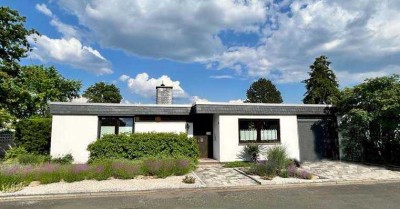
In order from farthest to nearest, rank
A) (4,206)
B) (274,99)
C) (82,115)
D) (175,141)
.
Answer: (274,99)
(82,115)
(175,141)
(4,206)

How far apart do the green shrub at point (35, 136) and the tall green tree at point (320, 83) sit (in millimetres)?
36144

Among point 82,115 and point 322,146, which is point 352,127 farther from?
point 82,115

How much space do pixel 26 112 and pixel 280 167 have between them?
24.9 meters

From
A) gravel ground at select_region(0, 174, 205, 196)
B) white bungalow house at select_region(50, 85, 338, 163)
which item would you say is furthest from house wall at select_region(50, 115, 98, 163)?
gravel ground at select_region(0, 174, 205, 196)

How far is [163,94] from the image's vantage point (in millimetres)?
17672

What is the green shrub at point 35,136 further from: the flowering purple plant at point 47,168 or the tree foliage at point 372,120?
the tree foliage at point 372,120

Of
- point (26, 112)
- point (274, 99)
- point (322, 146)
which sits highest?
point (274, 99)

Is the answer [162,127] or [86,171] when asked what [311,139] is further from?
[86,171]

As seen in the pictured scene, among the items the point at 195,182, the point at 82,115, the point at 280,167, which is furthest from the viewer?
the point at 82,115

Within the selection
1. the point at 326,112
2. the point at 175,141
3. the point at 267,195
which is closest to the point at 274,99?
the point at 326,112

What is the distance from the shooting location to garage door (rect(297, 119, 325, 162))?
16062 mm

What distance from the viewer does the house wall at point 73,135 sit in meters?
14.3

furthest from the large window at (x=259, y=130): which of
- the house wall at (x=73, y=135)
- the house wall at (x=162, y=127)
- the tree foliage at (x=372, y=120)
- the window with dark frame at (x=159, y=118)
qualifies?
the house wall at (x=73, y=135)

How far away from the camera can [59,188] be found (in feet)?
29.3
